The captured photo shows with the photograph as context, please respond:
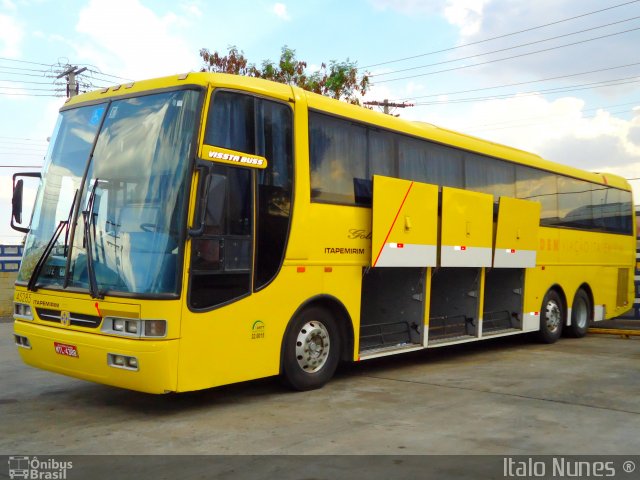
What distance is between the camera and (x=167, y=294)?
6.40 meters

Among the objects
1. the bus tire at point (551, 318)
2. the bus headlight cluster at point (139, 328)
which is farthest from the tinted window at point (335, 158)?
the bus tire at point (551, 318)

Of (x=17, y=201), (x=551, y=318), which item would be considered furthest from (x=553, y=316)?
(x=17, y=201)

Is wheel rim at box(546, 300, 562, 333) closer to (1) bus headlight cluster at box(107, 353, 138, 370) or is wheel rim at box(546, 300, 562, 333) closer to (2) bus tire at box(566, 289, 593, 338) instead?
(2) bus tire at box(566, 289, 593, 338)

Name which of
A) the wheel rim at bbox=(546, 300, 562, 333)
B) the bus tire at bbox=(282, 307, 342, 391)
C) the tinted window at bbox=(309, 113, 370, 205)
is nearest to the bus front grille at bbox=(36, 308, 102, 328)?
the bus tire at bbox=(282, 307, 342, 391)

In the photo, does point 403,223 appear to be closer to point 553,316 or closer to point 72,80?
point 553,316

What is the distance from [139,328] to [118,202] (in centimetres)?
133

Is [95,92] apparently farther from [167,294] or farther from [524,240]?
[524,240]

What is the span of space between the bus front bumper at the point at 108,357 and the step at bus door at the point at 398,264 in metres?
3.31

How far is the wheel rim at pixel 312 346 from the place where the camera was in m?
7.91

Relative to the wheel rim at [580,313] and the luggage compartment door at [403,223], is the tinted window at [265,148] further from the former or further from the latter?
the wheel rim at [580,313]

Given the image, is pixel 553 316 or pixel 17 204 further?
pixel 553 316

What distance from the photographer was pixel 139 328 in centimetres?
638

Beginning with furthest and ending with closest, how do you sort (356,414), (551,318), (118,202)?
(551,318), (356,414), (118,202)
